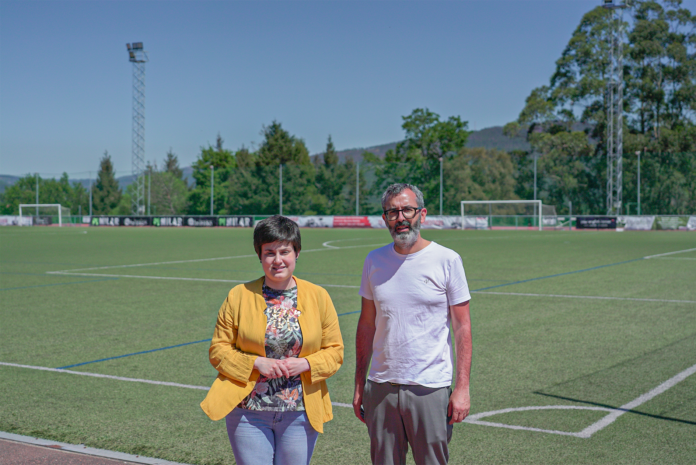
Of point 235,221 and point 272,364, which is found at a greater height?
point 272,364

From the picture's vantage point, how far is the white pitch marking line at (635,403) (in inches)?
216

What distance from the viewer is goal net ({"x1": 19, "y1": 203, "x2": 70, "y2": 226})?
69.0m

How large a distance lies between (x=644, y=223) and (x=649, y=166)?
589 cm

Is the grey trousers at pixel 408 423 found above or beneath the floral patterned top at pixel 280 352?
beneath

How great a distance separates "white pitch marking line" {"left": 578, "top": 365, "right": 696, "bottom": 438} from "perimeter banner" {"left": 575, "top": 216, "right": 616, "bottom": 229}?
4607 cm

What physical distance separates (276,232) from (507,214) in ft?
182

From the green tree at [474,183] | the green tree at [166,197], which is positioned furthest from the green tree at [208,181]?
the green tree at [474,183]

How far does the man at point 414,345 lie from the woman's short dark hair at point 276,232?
Result: 1.50 ft

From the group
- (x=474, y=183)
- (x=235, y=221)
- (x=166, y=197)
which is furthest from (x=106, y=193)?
(x=474, y=183)

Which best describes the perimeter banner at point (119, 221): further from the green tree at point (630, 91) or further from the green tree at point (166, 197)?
the green tree at point (630, 91)

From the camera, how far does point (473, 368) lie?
762cm

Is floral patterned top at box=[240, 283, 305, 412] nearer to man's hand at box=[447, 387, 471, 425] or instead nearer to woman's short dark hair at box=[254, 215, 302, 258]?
woman's short dark hair at box=[254, 215, 302, 258]

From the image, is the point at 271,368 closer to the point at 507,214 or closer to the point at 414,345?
the point at 414,345

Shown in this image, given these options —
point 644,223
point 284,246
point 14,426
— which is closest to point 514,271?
point 14,426
